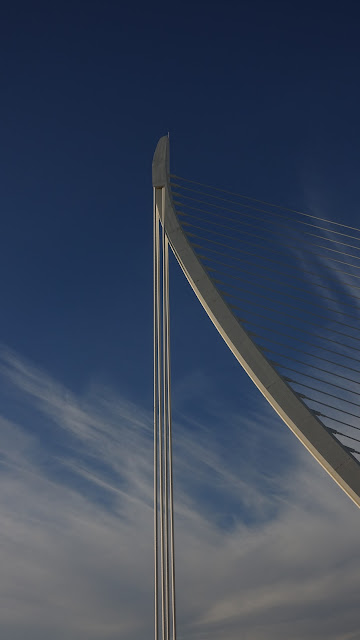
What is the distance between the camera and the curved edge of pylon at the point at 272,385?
10.8 meters

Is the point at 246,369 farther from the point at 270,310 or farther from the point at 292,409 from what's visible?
the point at 270,310

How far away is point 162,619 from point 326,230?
8333mm

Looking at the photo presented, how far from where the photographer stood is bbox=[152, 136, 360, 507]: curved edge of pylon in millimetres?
10828

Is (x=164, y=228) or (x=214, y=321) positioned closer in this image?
(x=214, y=321)

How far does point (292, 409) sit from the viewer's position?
36.4ft

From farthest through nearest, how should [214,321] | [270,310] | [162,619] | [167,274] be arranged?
[167,274] → [270,310] → [214,321] → [162,619]

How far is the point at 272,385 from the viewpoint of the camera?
1127 centimetres

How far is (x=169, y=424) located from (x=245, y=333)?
267cm

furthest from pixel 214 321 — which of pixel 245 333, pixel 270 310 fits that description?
pixel 270 310

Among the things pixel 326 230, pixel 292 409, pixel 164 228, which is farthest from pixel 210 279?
pixel 326 230

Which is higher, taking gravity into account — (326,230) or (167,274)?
(326,230)

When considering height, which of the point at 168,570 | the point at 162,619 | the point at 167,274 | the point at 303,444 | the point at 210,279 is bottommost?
the point at 162,619

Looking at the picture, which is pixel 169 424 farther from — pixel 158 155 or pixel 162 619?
pixel 158 155

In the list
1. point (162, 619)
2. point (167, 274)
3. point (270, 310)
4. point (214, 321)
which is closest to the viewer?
point (162, 619)
